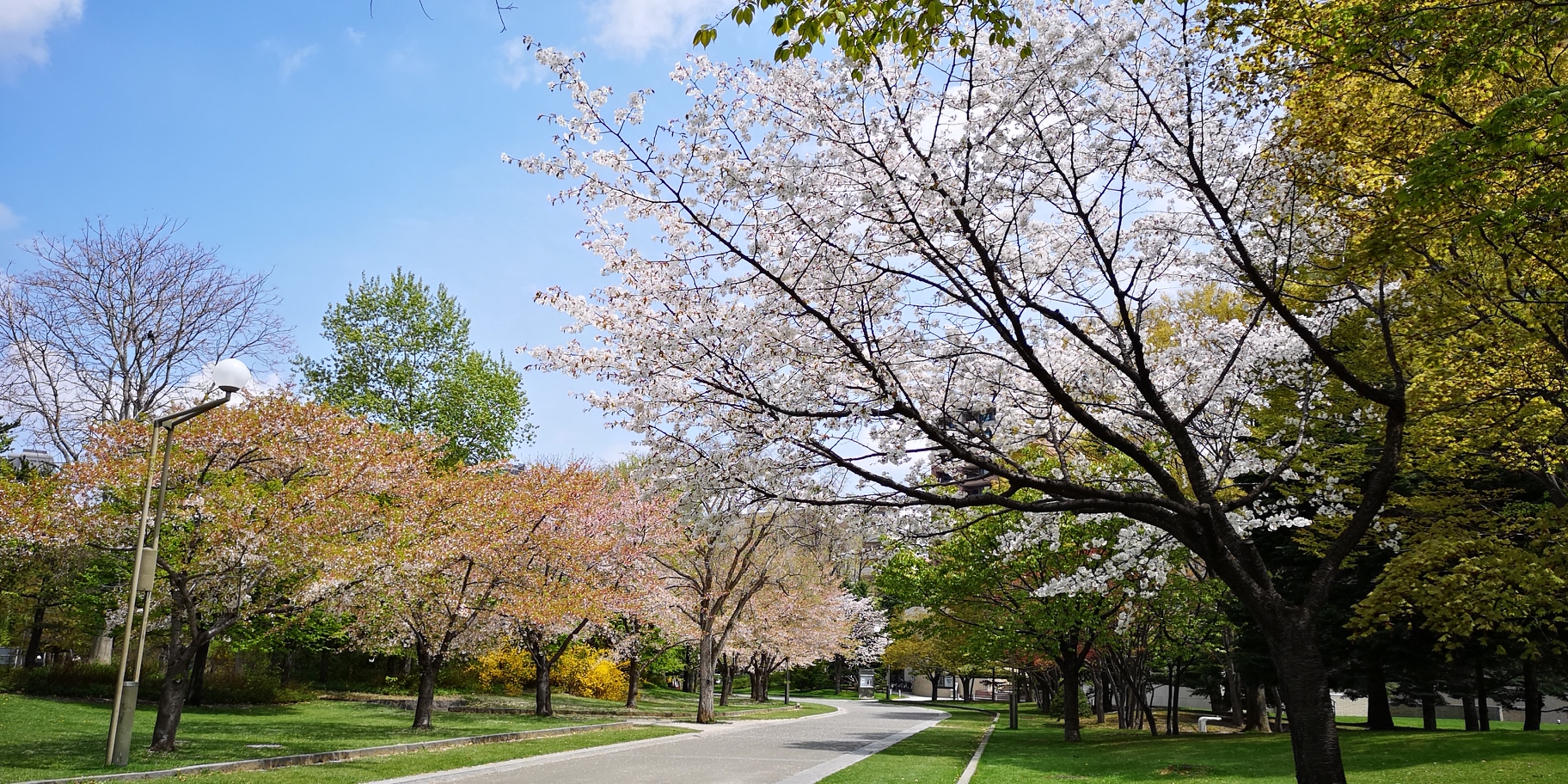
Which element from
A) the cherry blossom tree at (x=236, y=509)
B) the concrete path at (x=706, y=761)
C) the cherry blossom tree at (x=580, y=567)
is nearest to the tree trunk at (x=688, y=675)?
the cherry blossom tree at (x=580, y=567)

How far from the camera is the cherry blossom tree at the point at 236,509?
12.2m

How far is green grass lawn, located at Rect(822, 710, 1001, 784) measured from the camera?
13.0 meters

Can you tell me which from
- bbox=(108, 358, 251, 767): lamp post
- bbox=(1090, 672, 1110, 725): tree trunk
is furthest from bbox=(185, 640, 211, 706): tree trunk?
bbox=(1090, 672, 1110, 725): tree trunk

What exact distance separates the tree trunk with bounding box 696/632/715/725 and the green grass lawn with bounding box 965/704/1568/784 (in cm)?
802

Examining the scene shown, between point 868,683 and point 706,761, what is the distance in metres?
59.3

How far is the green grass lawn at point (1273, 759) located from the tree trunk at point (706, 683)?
26.3ft

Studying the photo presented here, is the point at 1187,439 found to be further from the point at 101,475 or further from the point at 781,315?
the point at 101,475

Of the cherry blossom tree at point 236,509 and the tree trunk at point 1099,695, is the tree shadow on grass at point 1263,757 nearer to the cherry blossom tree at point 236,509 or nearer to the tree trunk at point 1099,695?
the tree trunk at point 1099,695

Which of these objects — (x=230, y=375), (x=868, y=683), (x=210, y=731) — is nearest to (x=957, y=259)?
(x=230, y=375)

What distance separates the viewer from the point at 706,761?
48.4 ft

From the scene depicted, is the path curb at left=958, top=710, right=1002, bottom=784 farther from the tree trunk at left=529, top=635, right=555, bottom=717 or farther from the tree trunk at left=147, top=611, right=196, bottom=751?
the tree trunk at left=529, top=635, right=555, bottom=717

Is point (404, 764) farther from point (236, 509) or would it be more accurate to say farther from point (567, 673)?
point (567, 673)

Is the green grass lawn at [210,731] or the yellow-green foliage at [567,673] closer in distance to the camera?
the green grass lawn at [210,731]

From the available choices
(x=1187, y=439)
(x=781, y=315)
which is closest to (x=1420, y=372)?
(x=1187, y=439)
